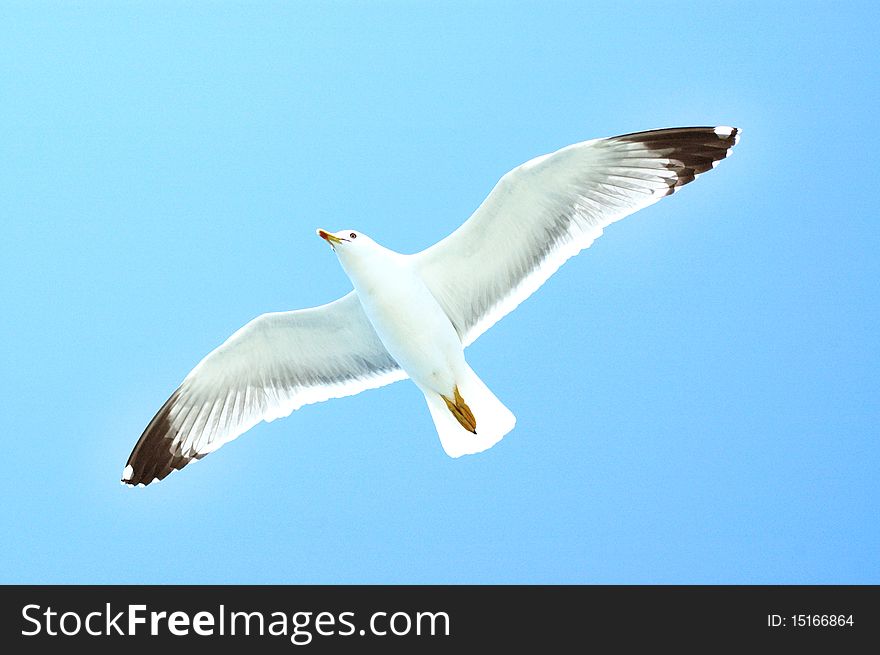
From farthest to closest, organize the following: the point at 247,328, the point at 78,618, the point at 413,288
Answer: the point at 247,328
the point at 413,288
the point at 78,618

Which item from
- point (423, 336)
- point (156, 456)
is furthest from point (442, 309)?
point (156, 456)

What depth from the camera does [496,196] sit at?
16.1 feet

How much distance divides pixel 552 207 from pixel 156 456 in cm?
267

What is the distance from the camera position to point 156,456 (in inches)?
227

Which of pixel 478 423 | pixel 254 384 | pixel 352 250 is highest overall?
pixel 352 250

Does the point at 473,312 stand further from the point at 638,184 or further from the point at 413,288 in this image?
the point at 638,184

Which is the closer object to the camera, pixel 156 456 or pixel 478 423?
pixel 478 423

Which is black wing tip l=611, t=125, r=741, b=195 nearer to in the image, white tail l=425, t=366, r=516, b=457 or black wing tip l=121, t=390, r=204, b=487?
white tail l=425, t=366, r=516, b=457

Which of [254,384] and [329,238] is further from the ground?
[329,238]

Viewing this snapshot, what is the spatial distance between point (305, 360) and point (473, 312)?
1.00m

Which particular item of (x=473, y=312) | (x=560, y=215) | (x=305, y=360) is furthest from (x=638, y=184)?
(x=305, y=360)

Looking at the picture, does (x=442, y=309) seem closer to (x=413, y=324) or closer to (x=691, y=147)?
(x=413, y=324)

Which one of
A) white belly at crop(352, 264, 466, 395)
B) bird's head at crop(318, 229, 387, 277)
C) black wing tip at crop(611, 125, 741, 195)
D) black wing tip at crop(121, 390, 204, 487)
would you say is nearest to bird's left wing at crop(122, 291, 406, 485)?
black wing tip at crop(121, 390, 204, 487)

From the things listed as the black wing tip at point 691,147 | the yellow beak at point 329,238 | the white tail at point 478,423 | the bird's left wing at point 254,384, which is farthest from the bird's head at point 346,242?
the black wing tip at point 691,147
